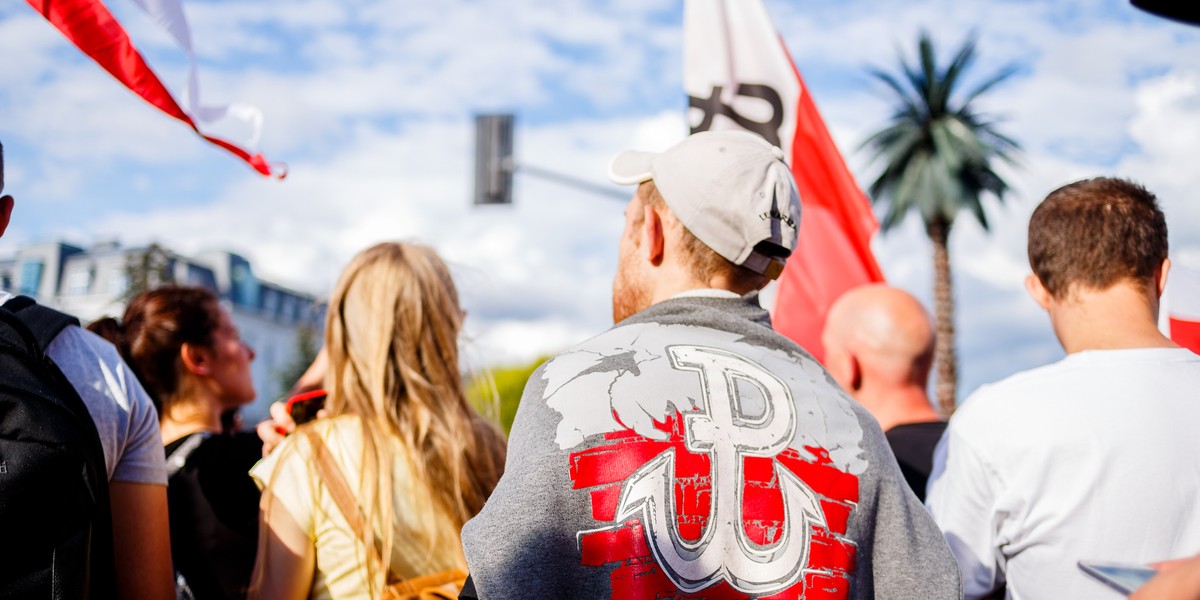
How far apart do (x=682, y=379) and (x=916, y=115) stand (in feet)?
92.0

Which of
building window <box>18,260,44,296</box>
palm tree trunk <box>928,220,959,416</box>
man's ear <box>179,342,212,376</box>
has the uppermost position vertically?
building window <box>18,260,44,296</box>

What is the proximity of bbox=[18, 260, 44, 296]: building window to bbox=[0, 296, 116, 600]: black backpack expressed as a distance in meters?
2.35

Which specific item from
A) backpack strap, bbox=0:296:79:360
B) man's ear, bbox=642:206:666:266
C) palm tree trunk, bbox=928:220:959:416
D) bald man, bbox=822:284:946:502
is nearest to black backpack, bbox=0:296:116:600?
backpack strap, bbox=0:296:79:360

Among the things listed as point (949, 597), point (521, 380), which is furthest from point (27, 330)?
point (521, 380)

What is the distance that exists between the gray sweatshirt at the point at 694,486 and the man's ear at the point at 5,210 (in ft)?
4.13

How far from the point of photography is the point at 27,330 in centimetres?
207

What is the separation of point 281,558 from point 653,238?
1.26m

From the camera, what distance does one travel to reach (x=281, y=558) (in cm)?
259

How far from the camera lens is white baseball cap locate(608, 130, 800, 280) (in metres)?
2.23

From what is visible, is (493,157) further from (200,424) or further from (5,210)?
(5,210)

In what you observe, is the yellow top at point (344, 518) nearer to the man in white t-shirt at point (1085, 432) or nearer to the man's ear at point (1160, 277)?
the man in white t-shirt at point (1085, 432)

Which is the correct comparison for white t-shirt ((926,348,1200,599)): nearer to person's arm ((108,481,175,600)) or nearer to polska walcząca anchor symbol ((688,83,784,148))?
person's arm ((108,481,175,600))

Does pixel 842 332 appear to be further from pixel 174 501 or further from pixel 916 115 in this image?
pixel 916 115

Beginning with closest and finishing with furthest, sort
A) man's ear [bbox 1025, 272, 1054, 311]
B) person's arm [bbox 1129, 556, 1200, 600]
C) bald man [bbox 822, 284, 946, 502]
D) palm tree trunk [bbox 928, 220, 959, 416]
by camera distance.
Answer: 1. person's arm [bbox 1129, 556, 1200, 600]
2. man's ear [bbox 1025, 272, 1054, 311]
3. bald man [bbox 822, 284, 946, 502]
4. palm tree trunk [bbox 928, 220, 959, 416]
